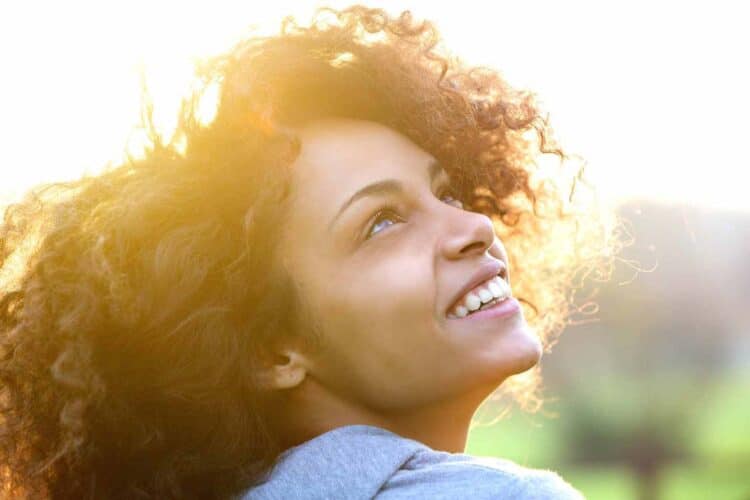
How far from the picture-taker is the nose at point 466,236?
107 inches

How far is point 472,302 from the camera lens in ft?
8.86

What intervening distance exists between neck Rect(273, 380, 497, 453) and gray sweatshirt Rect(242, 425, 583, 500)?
0.63ft

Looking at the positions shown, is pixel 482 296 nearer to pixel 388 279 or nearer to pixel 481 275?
pixel 481 275

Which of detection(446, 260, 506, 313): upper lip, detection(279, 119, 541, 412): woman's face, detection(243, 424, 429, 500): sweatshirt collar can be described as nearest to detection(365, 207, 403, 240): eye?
detection(279, 119, 541, 412): woman's face

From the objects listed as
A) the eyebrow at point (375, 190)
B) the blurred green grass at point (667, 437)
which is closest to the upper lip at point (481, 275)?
the eyebrow at point (375, 190)

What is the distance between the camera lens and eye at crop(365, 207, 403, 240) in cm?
274

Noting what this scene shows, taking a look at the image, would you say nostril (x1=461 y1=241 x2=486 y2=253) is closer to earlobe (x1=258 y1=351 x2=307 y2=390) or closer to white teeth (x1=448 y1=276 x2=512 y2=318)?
white teeth (x1=448 y1=276 x2=512 y2=318)

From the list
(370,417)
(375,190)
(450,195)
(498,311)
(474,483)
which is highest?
(375,190)

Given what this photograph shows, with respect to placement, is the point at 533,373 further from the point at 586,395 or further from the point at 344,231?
the point at 586,395

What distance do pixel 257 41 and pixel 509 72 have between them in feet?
3.20

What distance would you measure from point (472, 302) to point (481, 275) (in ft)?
0.26

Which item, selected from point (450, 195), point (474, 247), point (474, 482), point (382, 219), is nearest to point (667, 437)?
point (450, 195)

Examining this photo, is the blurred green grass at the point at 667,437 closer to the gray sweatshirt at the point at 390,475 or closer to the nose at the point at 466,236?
the nose at the point at 466,236

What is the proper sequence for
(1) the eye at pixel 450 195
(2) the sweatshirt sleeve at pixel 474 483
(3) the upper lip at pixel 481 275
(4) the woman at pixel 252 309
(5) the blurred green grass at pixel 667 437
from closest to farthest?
(2) the sweatshirt sleeve at pixel 474 483 → (4) the woman at pixel 252 309 → (3) the upper lip at pixel 481 275 → (1) the eye at pixel 450 195 → (5) the blurred green grass at pixel 667 437
